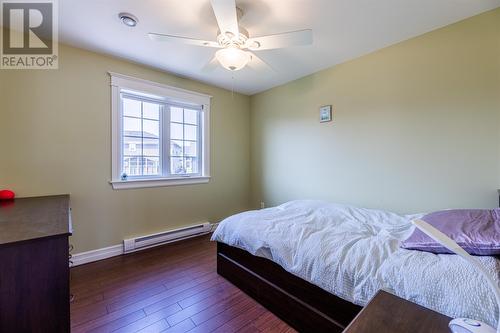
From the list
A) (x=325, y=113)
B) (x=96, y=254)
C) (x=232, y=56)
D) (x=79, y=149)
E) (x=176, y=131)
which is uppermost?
(x=232, y=56)

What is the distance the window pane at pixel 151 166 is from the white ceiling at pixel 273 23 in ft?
4.19

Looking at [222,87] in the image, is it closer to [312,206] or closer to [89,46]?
[89,46]

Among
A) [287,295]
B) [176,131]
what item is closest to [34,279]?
[287,295]

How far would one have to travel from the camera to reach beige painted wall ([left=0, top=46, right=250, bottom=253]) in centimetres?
220

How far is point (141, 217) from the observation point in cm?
295

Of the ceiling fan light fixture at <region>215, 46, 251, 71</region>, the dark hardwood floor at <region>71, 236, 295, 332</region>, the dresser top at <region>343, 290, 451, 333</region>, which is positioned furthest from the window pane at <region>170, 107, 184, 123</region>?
the dresser top at <region>343, 290, 451, 333</region>

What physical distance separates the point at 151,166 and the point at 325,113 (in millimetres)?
2543

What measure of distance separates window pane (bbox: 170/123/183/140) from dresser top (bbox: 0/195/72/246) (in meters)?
1.70

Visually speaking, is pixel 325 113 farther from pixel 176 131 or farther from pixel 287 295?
pixel 287 295

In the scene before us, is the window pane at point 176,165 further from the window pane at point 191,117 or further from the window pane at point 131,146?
the window pane at point 191,117

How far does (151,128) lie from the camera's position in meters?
3.12

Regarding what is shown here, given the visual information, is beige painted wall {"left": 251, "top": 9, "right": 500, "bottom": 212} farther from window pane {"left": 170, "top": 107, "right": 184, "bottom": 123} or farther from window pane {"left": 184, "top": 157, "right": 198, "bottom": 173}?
window pane {"left": 170, "top": 107, "right": 184, "bottom": 123}

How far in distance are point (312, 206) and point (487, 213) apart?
4.47 feet

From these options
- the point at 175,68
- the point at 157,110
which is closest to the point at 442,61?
the point at 175,68
